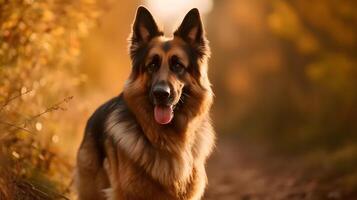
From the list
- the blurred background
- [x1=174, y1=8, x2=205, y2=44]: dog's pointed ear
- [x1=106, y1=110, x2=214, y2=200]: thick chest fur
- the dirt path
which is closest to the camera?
[x1=106, y1=110, x2=214, y2=200]: thick chest fur

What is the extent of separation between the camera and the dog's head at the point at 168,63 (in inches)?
232

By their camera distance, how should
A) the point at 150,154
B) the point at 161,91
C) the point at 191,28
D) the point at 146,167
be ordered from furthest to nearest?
the point at 191,28, the point at 150,154, the point at 146,167, the point at 161,91

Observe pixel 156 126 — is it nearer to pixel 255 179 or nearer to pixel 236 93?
pixel 255 179

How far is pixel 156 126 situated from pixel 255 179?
6047 millimetres

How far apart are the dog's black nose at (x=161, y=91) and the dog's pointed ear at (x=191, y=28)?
838mm

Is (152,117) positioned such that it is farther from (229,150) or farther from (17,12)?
(229,150)

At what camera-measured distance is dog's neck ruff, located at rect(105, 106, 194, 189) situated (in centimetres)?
590

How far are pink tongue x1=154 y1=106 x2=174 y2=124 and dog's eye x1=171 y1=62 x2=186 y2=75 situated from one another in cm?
39

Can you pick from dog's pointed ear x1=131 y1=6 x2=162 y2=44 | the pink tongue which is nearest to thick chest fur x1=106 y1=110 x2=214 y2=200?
the pink tongue

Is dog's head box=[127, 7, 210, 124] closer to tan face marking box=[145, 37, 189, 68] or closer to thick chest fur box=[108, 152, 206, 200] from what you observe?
tan face marking box=[145, 37, 189, 68]

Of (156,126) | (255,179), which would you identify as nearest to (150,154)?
(156,126)

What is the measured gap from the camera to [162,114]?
5.97 metres

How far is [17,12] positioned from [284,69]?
38.1 ft

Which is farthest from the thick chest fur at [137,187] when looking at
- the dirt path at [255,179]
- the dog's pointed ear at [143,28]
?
the dirt path at [255,179]
